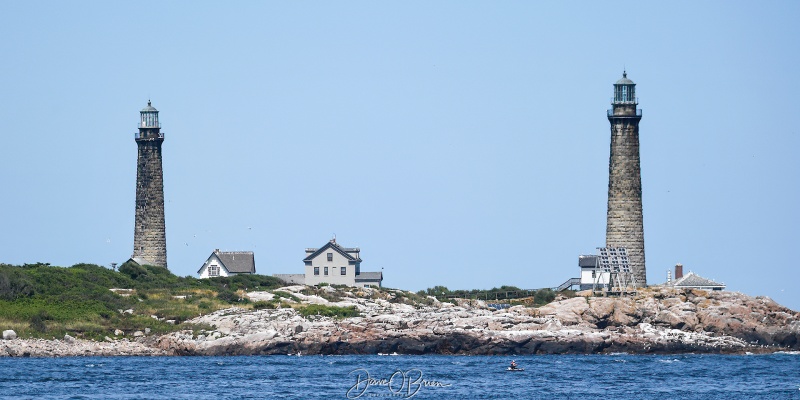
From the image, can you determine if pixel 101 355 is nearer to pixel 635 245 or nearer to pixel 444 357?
pixel 444 357

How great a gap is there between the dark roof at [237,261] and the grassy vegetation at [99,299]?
516 inches

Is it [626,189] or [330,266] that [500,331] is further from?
[330,266]

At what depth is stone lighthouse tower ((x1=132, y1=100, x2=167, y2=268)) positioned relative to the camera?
97438 millimetres

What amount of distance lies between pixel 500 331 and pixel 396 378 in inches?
605

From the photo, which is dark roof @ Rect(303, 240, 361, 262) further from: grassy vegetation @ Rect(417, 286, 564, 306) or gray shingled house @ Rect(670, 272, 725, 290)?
gray shingled house @ Rect(670, 272, 725, 290)

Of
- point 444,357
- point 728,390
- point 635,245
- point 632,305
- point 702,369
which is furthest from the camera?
point 635,245

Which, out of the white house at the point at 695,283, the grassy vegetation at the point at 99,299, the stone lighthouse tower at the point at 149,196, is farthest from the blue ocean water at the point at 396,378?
the stone lighthouse tower at the point at 149,196

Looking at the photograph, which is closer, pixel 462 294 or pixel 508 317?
pixel 508 317

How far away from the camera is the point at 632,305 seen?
258 feet

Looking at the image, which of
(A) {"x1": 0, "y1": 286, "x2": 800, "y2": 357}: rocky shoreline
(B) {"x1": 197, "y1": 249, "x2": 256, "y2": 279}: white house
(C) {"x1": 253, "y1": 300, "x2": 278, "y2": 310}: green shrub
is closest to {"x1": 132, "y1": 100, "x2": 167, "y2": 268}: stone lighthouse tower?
(B) {"x1": 197, "y1": 249, "x2": 256, "y2": 279}: white house

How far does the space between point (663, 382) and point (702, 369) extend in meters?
6.39

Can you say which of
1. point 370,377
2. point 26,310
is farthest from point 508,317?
point 26,310

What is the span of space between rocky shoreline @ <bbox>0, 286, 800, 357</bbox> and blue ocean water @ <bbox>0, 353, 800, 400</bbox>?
1479 millimetres

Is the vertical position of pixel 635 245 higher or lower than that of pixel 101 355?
higher
